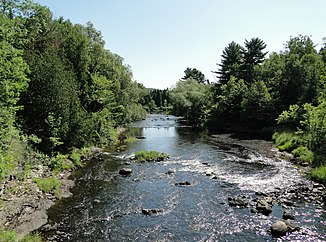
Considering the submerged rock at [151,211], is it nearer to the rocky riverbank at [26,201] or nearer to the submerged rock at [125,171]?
the rocky riverbank at [26,201]

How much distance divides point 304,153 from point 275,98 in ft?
81.4

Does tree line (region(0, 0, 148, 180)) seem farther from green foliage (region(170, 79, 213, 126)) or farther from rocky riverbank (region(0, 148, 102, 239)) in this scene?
green foliage (region(170, 79, 213, 126))

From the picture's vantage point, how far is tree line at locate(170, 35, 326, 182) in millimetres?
29078

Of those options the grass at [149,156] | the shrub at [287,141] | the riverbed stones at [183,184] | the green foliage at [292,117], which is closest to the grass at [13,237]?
the riverbed stones at [183,184]

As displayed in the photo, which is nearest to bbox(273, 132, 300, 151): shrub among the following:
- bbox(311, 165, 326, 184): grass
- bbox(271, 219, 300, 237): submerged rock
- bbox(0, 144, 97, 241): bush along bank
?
bbox(311, 165, 326, 184): grass

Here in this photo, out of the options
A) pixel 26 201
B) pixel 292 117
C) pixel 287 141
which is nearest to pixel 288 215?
pixel 26 201

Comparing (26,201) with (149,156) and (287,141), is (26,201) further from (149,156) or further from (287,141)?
(287,141)

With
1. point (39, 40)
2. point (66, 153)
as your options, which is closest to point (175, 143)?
point (66, 153)

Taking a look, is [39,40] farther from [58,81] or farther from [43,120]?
[43,120]

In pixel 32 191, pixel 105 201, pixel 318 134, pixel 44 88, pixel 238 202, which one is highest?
pixel 44 88

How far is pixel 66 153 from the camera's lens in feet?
95.4

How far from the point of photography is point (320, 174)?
21.5m

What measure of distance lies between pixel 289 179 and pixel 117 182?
14150mm

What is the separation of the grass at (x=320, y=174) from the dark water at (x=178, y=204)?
101 centimetres
